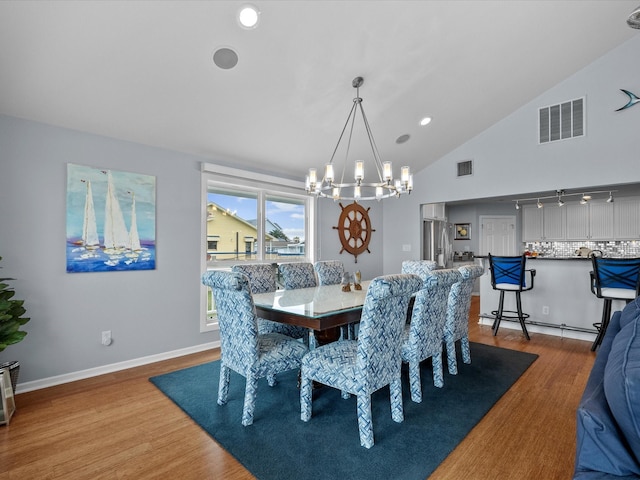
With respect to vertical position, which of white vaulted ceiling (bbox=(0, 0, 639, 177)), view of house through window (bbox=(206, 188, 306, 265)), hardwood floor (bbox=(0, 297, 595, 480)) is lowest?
hardwood floor (bbox=(0, 297, 595, 480))

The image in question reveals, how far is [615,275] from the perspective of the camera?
3672 millimetres

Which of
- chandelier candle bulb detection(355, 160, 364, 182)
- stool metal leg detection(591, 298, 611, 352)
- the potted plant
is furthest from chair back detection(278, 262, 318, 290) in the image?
stool metal leg detection(591, 298, 611, 352)

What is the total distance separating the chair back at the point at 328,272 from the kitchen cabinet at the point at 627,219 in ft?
17.7

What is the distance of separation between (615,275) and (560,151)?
5.84 feet

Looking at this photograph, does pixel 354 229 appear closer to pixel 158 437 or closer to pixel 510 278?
pixel 510 278

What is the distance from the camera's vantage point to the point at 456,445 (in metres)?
2.07

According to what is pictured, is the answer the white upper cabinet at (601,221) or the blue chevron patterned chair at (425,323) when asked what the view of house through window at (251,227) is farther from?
the white upper cabinet at (601,221)

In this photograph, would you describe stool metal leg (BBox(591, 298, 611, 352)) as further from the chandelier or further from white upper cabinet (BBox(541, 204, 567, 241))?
white upper cabinet (BBox(541, 204, 567, 241))

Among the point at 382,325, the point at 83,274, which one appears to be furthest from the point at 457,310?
the point at 83,274

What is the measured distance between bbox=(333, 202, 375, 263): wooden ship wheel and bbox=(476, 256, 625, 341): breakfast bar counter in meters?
2.43

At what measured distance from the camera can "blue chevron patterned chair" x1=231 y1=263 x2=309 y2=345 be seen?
328 cm

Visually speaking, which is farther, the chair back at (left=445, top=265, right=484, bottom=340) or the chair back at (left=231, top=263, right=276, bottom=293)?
the chair back at (left=231, top=263, right=276, bottom=293)

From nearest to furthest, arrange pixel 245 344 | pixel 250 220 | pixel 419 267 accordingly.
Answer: pixel 245 344 → pixel 419 267 → pixel 250 220

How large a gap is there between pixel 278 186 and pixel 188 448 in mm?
3431
